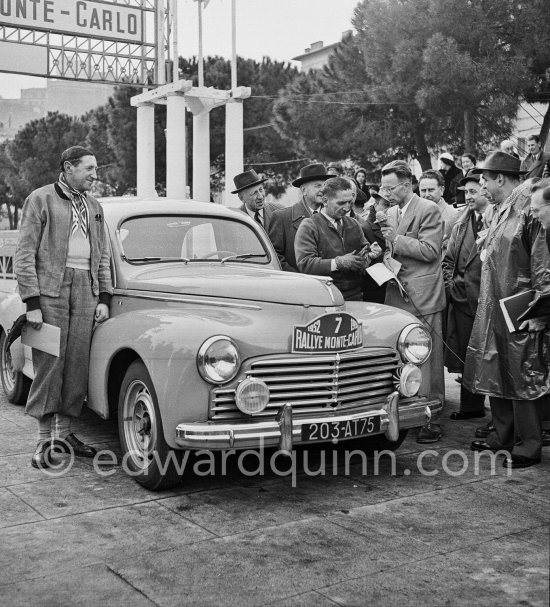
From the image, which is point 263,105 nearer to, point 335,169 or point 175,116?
point 175,116

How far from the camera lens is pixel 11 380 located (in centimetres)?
705

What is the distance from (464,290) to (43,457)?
354 centimetres

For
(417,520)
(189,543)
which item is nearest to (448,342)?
(417,520)

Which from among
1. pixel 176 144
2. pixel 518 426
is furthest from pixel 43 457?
pixel 176 144

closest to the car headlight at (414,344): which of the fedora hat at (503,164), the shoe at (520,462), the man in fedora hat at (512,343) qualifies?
the man in fedora hat at (512,343)

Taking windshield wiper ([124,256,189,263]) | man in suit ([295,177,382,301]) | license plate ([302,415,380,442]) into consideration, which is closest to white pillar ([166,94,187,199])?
man in suit ([295,177,382,301])

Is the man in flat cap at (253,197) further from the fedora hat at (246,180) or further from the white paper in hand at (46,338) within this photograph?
the white paper in hand at (46,338)

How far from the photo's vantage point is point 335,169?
9.30 m

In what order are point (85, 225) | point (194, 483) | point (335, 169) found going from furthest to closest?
point (335, 169), point (85, 225), point (194, 483)

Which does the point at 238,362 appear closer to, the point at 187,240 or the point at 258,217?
the point at 187,240

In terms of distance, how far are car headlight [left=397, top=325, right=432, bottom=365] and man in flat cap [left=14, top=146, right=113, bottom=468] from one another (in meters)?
1.89

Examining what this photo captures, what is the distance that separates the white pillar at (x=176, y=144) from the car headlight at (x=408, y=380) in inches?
829

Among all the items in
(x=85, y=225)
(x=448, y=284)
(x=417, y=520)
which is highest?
(x=85, y=225)

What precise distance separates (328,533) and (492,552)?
76 cm
